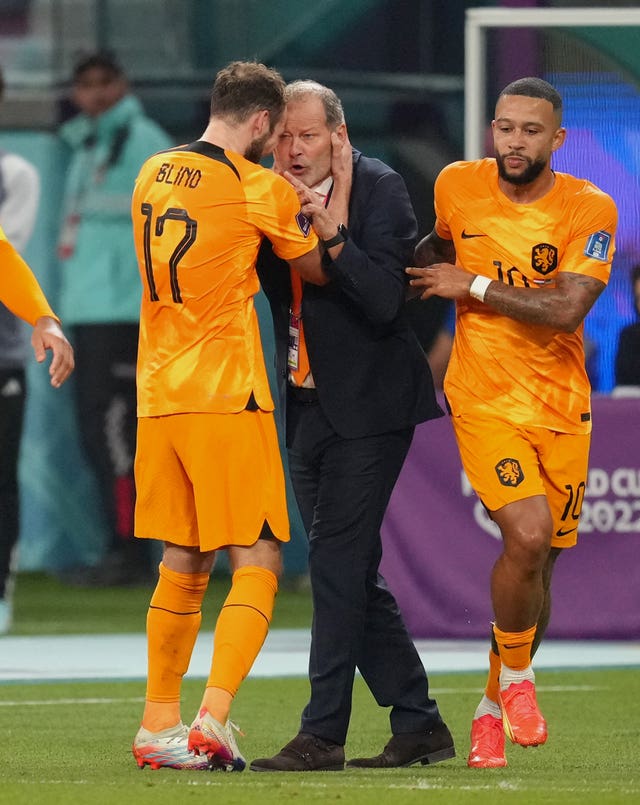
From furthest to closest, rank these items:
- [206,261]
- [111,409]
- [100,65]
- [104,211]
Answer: [104,211], [111,409], [100,65], [206,261]

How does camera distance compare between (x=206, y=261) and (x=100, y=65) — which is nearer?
(x=206, y=261)

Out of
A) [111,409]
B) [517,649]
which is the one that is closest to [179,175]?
[517,649]

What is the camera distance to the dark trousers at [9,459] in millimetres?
9945

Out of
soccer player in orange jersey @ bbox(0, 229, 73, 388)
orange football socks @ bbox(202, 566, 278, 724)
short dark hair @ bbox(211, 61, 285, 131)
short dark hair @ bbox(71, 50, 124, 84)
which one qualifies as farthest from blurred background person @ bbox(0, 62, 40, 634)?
orange football socks @ bbox(202, 566, 278, 724)

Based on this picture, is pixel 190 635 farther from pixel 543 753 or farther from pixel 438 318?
pixel 438 318

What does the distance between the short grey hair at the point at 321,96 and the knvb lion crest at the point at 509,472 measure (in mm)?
1142

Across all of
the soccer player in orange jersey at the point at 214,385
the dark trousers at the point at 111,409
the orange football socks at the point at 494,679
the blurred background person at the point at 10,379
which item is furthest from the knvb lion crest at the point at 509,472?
the dark trousers at the point at 111,409

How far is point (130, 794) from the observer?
516 centimetres

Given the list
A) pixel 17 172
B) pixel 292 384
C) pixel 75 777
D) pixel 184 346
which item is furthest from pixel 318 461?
pixel 17 172

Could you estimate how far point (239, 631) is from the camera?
220 inches

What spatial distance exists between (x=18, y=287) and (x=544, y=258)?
160 cm

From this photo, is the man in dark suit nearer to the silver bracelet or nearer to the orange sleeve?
the silver bracelet

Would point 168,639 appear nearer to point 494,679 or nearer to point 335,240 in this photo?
point 494,679

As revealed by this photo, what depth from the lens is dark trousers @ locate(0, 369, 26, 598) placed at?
9.95 meters
